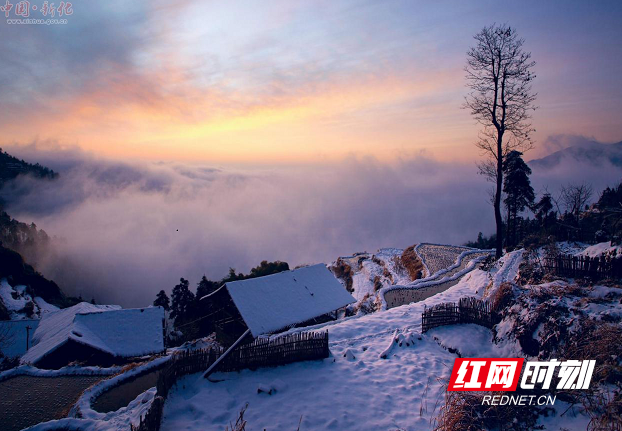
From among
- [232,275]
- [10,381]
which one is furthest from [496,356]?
[232,275]

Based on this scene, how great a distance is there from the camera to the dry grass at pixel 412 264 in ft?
123

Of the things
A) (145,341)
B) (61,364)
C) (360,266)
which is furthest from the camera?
(360,266)

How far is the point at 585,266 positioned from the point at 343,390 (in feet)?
38.6

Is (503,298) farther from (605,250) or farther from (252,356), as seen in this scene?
(252,356)

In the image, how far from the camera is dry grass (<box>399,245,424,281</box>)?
123ft

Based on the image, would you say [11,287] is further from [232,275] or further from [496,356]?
[496,356]

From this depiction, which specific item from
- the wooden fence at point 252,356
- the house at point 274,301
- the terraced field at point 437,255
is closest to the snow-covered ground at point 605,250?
the wooden fence at point 252,356

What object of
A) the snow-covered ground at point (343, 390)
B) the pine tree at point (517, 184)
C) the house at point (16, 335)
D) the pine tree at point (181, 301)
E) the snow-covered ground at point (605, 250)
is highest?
the pine tree at point (517, 184)

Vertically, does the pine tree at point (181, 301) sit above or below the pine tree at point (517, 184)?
below

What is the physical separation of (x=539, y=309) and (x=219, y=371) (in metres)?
11.8

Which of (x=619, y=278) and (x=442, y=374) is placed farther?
(x=619, y=278)

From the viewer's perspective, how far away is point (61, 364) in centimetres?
2483

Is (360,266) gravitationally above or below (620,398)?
below

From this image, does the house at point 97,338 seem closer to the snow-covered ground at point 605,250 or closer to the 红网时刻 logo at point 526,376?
the 红网时刻 logo at point 526,376
